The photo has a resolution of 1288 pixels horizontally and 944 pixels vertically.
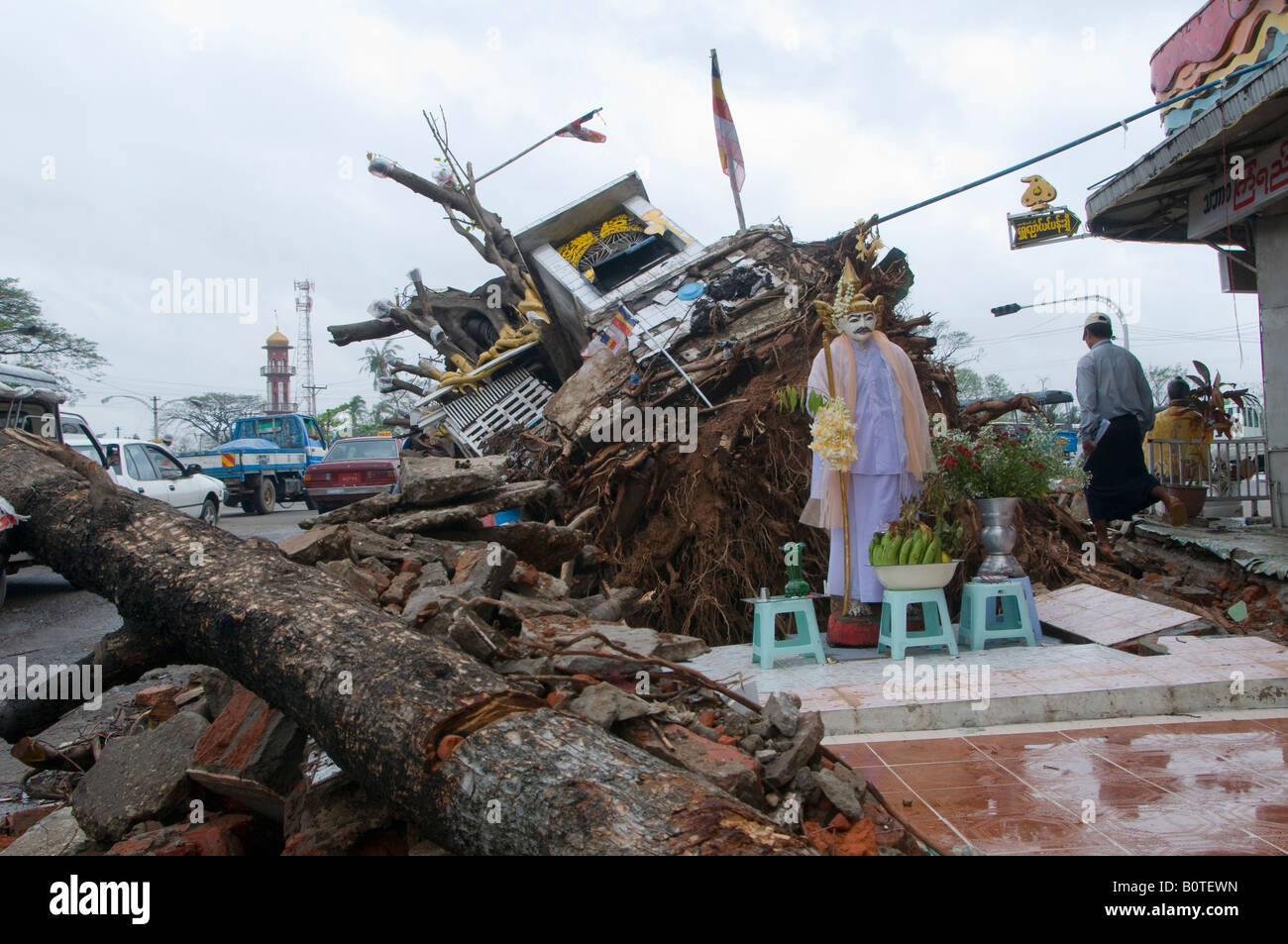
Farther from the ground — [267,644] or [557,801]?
[267,644]

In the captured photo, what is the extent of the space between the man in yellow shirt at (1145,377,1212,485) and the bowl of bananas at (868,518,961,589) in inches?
226

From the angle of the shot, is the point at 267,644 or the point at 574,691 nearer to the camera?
the point at 267,644

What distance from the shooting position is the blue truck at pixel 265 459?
71.2 ft

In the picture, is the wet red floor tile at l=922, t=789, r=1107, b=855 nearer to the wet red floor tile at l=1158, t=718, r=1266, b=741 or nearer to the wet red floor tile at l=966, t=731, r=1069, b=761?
the wet red floor tile at l=966, t=731, r=1069, b=761

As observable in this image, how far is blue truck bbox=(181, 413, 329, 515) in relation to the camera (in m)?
21.7

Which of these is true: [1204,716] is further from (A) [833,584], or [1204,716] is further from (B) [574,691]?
(B) [574,691]

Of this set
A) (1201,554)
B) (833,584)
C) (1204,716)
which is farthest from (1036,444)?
(1201,554)

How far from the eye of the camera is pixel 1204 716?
170 inches

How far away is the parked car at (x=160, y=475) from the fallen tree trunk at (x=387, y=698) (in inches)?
328

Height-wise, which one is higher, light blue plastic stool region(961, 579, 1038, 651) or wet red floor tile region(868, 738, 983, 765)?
light blue plastic stool region(961, 579, 1038, 651)

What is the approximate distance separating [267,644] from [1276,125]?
9.43 meters

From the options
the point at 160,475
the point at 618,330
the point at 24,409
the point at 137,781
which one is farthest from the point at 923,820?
the point at 160,475

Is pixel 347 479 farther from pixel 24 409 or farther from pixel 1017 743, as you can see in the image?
pixel 1017 743

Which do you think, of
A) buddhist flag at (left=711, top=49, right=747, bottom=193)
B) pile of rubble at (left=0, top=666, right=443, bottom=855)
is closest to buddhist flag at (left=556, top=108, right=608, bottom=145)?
buddhist flag at (left=711, top=49, right=747, bottom=193)
